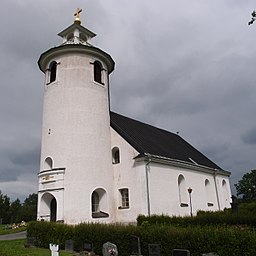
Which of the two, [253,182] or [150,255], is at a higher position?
[253,182]

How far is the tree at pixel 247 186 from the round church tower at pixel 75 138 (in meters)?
61.3

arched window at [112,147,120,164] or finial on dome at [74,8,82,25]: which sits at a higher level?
finial on dome at [74,8,82,25]

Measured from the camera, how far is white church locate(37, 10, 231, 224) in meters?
18.1

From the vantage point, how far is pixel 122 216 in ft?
62.2

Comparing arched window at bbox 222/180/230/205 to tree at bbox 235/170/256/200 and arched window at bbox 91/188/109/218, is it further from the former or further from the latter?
tree at bbox 235/170/256/200

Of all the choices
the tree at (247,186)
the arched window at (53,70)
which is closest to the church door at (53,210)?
the arched window at (53,70)

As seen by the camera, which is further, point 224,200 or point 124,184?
point 224,200

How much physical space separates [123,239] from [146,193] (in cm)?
702

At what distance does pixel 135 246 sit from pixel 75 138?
9473mm

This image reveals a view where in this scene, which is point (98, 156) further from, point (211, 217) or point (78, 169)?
point (211, 217)

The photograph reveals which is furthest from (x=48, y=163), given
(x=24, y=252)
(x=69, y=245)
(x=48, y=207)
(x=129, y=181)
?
(x=24, y=252)

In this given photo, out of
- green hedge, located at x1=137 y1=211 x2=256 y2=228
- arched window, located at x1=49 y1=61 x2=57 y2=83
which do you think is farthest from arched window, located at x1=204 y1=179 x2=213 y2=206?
arched window, located at x1=49 y1=61 x2=57 y2=83

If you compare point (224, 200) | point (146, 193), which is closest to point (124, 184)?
point (146, 193)

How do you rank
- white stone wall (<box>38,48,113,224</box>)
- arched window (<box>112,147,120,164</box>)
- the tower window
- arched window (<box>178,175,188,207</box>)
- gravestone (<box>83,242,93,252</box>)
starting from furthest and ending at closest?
arched window (<box>178,175,188,207</box>) < arched window (<box>112,147,120,164</box>) < the tower window < white stone wall (<box>38,48,113,224</box>) < gravestone (<box>83,242,93,252</box>)
